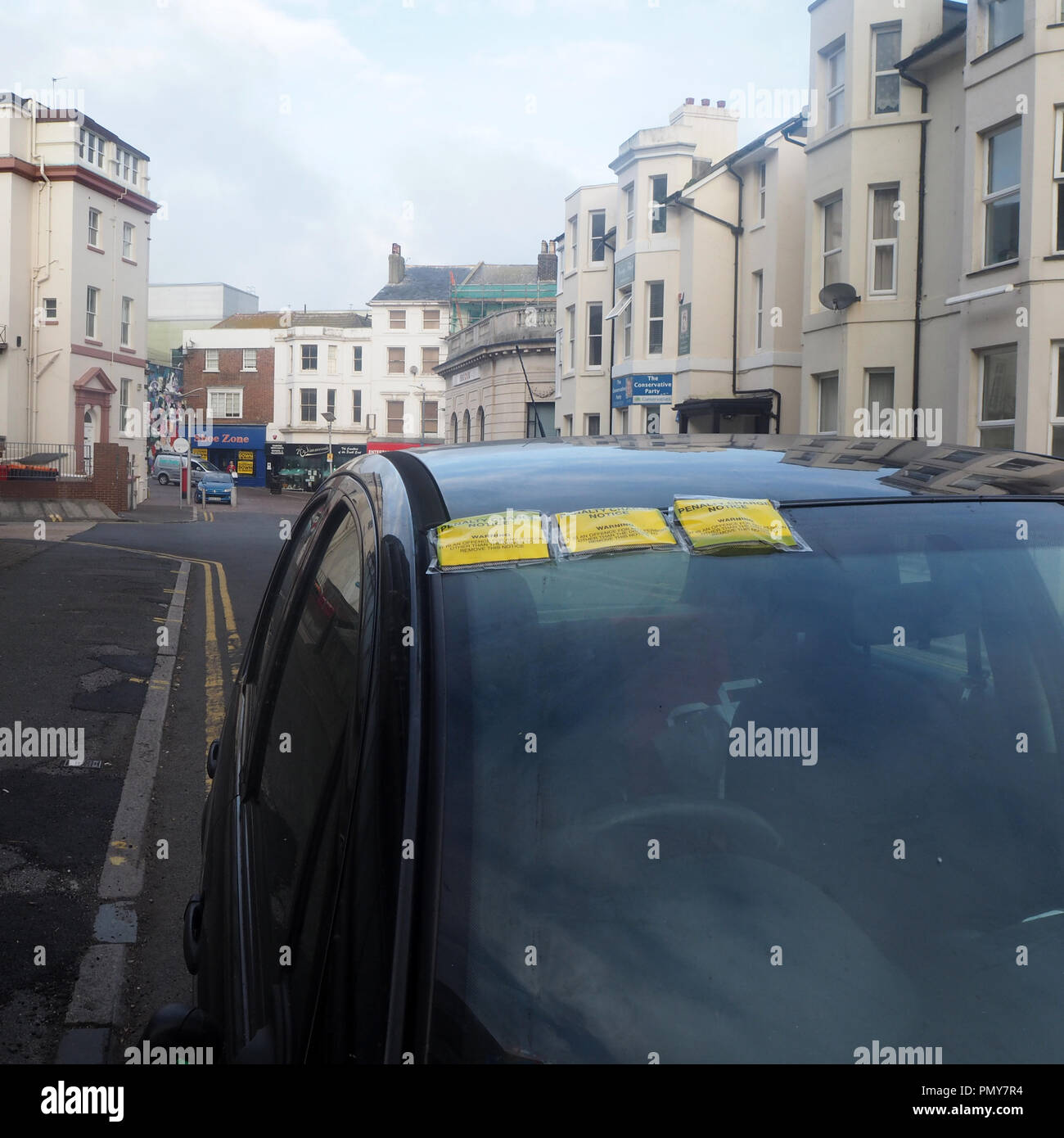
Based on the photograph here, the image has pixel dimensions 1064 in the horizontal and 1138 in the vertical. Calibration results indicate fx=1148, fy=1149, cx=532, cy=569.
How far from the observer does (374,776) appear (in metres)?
1.43

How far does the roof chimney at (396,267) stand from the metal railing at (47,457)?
39.4m

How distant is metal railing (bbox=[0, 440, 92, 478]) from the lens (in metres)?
35.2

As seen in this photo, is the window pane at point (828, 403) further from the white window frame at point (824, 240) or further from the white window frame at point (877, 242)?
the white window frame at point (877, 242)

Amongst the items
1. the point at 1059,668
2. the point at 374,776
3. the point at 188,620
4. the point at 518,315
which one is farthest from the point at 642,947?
the point at 518,315

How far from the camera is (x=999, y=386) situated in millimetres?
18969

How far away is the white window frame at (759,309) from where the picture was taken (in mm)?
29453

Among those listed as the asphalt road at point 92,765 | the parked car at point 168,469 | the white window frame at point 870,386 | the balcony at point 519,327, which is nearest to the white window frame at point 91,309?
the balcony at point 519,327

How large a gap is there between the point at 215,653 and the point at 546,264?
5471 centimetres

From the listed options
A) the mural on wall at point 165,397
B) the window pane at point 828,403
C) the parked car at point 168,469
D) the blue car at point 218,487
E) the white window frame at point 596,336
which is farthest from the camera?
the mural on wall at point 165,397

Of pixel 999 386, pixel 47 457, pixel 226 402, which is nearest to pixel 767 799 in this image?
pixel 999 386

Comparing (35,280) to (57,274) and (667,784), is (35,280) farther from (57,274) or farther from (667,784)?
(667,784)
